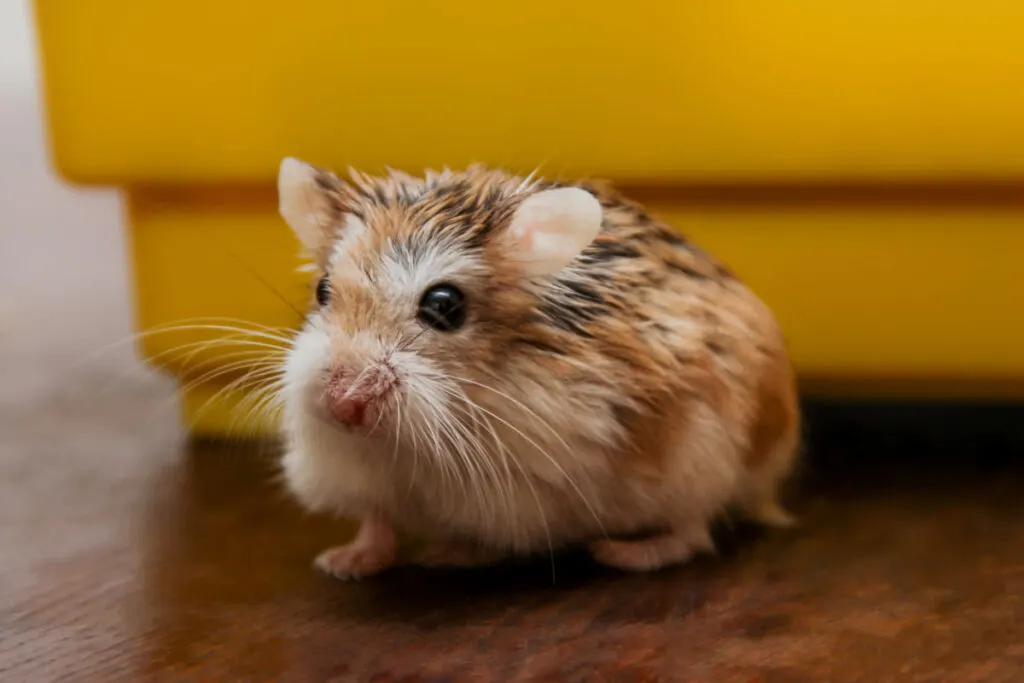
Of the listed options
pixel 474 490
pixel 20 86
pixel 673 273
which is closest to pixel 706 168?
pixel 673 273

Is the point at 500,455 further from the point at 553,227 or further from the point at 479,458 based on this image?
the point at 553,227

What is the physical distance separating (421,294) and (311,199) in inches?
7.0

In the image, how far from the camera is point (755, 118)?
132cm

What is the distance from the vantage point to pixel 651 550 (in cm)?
117

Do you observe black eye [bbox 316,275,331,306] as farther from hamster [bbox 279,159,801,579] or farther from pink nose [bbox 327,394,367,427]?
pink nose [bbox 327,394,367,427]

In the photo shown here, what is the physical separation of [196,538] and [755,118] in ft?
2.77

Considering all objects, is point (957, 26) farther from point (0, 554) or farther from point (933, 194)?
point (0, 554)

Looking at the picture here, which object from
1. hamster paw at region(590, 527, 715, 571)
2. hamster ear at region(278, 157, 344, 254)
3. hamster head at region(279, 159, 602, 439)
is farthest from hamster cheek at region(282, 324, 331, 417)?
hamster paw at region(590, 527, 715, 571)

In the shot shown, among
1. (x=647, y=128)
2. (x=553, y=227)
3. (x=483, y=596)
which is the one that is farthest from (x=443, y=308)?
(x=647, y=128)

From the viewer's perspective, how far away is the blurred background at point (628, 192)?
1.11 metres

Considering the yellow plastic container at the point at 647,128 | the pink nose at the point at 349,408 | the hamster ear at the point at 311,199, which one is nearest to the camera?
the pink nose at the point at 349,408

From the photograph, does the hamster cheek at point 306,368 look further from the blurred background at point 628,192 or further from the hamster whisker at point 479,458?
the blurred background at point 628,192

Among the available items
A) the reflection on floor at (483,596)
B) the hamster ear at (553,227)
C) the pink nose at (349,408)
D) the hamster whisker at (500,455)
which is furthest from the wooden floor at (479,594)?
the hamster ear at (553,227)

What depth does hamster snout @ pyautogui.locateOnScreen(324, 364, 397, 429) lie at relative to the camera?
94 centimetres
